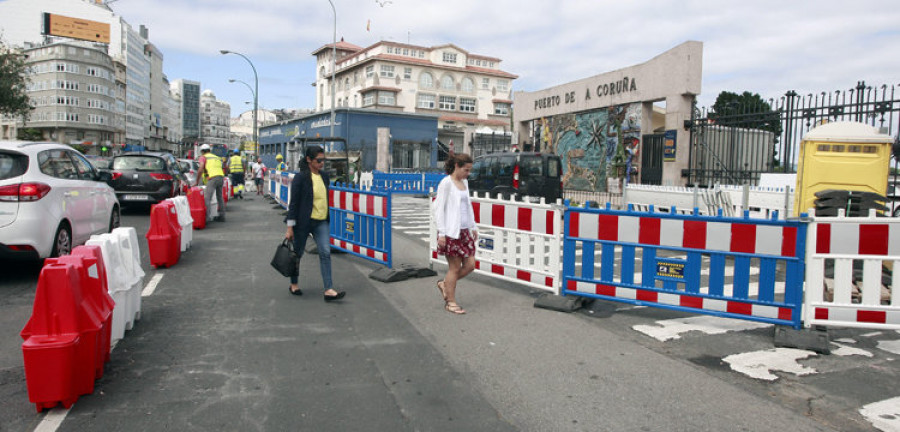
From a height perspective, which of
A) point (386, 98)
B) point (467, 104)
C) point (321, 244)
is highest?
point (467, 104)

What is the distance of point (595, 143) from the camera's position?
2217 centimetres

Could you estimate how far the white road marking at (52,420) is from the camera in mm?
3414

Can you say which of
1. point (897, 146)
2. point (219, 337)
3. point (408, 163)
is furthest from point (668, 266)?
point (408, 163)

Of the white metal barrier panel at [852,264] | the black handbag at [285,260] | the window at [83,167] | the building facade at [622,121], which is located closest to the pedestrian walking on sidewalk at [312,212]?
the black handbag at [285,260]

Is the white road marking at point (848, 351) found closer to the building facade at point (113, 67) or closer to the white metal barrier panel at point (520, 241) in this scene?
the white metal barrier panel at point (520, 241)

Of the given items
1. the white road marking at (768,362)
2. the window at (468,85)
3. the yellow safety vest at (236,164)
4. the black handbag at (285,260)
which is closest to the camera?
the white road marking at (768,362)

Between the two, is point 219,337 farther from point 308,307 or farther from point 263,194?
point 263,194

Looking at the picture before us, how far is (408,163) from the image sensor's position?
45062mm

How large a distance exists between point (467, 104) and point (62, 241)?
77.4m

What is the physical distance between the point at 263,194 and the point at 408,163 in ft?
61.7

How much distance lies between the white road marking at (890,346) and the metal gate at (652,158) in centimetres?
1358

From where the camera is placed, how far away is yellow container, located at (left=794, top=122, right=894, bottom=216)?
902 cm

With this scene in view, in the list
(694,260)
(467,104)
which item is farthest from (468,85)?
(694,260)

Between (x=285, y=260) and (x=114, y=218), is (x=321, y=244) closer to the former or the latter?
(x=285, y=260)
